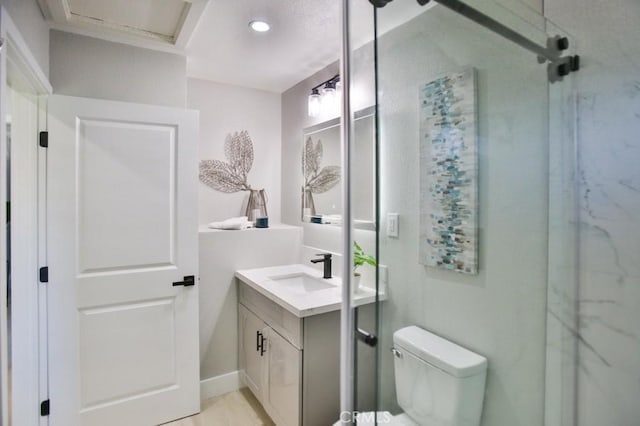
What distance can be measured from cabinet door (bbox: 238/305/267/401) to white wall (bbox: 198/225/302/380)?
9cm

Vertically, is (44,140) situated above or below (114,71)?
below

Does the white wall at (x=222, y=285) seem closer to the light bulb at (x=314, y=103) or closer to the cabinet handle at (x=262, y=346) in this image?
the cabinet handle at (x=262, y=346)

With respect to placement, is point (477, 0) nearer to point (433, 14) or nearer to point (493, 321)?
point (433, 14)

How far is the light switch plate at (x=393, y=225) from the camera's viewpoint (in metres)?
1.15

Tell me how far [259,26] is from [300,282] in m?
1.64

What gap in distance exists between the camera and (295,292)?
2.00 metres

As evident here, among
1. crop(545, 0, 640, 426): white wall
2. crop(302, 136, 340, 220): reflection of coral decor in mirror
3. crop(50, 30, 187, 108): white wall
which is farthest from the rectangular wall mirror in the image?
crop(545, 0, 640, 426): white wall

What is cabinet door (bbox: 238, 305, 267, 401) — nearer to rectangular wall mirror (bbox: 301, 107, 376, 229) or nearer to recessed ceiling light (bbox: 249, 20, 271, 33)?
rectangular wall mirror (bbox: 301, 107, 376, 229)

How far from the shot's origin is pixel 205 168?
2.67 meters

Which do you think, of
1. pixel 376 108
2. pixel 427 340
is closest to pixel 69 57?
pixel 376 108

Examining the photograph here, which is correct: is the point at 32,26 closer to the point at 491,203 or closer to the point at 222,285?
the point at 222,285

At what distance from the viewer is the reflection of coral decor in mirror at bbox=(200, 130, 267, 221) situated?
106 inches

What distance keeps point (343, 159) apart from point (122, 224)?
1561 mm

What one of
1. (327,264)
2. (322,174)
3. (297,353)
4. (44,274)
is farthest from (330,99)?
(44,274)
